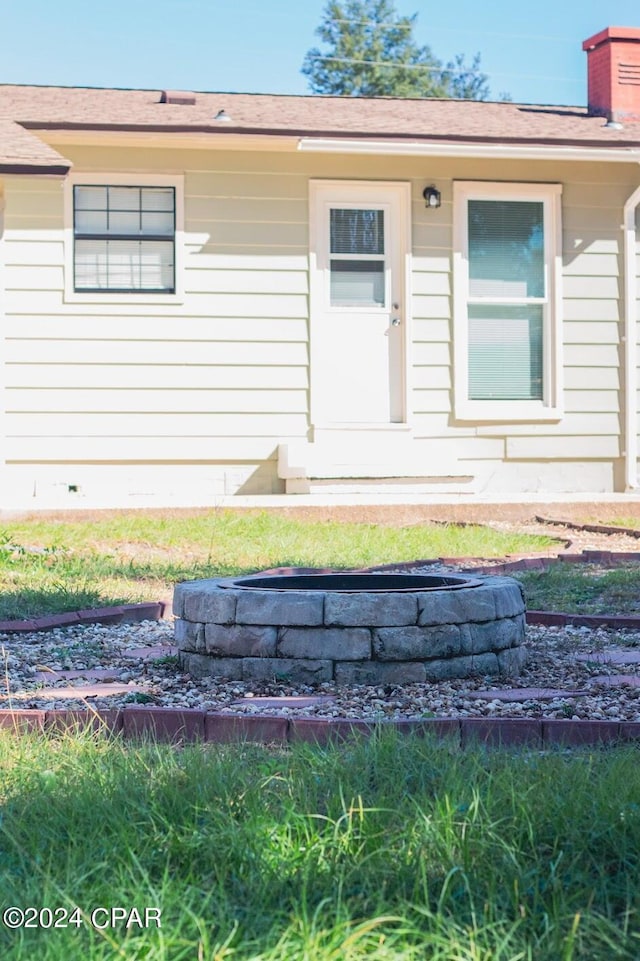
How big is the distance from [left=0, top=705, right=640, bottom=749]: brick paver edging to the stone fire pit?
2.62ft

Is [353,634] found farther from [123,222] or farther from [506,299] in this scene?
[506,299]

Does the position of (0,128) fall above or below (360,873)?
above

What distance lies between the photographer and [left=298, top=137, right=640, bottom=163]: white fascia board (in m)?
10.3

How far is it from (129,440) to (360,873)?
8.52m

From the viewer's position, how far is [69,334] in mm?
10391

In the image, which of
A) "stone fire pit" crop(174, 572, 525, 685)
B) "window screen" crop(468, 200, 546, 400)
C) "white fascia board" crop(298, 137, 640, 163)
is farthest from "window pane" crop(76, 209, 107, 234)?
"stone fire pit" crop(174, 572, 525, 685)

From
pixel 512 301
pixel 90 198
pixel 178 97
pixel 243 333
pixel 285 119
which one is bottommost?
pixel 243 333

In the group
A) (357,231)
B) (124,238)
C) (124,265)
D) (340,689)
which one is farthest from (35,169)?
(340,689)

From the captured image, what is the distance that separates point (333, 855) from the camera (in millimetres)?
2281

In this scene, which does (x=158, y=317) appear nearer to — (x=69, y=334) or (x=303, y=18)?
(x=69, y=334)

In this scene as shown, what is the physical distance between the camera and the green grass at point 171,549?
6.19 m

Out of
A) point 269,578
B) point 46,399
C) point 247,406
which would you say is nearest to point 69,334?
point 46,399

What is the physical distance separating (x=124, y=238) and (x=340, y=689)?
7.28m

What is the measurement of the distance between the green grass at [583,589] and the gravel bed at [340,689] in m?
0.53
